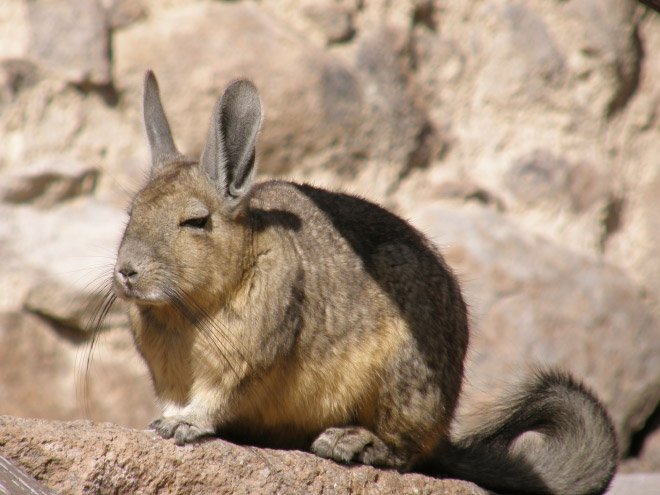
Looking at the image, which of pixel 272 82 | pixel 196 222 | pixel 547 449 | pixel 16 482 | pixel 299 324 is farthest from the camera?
pixel 272 82

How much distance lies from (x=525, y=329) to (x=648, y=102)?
2002 millimetres

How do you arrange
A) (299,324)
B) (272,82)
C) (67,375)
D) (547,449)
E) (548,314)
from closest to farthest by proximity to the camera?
1. (299,324)
2. (547,449)
3. (67,375)
4. (272,82)
5. (548,314)

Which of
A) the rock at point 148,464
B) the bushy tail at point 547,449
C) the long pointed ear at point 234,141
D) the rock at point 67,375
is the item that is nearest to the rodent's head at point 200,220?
the long pointed ear at point 234,141

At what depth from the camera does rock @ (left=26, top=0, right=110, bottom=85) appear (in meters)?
6.78

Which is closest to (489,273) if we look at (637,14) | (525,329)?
(525,329)

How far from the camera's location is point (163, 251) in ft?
14.3

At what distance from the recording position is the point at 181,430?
4.28 m

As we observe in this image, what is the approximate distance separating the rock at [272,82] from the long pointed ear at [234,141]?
2449 mm

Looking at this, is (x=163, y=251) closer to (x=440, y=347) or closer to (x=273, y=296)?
(x=273, y=296)

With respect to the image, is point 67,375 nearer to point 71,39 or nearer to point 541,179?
point 71,39

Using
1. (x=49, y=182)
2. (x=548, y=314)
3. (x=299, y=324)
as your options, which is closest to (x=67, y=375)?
(x=49, y=182)

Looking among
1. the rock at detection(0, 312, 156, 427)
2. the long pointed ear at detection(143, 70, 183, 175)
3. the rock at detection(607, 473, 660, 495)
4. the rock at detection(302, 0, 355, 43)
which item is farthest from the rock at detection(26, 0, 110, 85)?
the rock at detection(607, 473, 660, 495)

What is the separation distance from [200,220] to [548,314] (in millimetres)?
3477

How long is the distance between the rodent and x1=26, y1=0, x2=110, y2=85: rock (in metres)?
2.15
